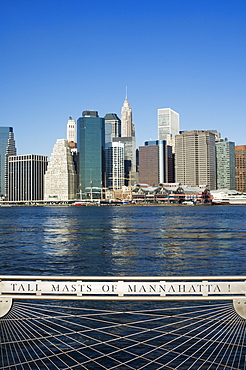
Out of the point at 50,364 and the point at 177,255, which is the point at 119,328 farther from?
the point at 177,255

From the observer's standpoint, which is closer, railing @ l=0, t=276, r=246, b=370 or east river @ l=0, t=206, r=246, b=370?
railing @ l=0, t=276, r=246, b=370

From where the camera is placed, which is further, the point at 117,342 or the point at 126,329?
the point at 126,329

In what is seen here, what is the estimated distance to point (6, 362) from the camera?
12898 mm

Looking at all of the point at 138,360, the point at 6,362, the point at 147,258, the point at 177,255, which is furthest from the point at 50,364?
the point at 177,255

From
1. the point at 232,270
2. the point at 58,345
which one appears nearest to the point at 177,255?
the point at 232,270

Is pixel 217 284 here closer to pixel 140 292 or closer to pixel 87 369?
pixel 140 292

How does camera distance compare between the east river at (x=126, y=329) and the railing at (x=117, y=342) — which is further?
the east river at (x=126, y=329)

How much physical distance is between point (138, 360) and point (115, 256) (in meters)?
25.1

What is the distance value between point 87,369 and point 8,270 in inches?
769

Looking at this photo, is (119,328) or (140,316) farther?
(140,316)

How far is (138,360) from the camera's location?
1319 centimetres

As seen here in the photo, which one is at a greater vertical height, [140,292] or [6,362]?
[140,292]

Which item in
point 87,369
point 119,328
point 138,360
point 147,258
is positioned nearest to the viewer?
point 87,369

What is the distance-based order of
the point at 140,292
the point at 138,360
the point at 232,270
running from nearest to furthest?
1. the point at 140,292
2. the point at 138,360
3. the point at 232,270
